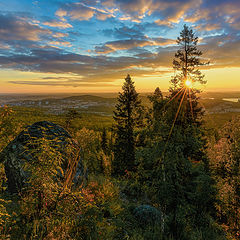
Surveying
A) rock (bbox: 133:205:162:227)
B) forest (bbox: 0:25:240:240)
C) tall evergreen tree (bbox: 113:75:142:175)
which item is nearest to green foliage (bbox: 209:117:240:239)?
forest (bbox: 0:25:240:240)

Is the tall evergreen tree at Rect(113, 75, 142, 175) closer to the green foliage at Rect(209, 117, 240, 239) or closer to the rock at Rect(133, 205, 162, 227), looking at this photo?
the green foliage at Rect(209, 117, 240, 239)

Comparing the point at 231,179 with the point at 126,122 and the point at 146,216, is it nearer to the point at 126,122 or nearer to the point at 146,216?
the point at 146,216

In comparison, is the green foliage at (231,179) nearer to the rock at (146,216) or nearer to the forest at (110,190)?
the forest at (110,190)

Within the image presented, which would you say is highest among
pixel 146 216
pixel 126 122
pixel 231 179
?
pixel 126 122

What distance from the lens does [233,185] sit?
9.48 meters

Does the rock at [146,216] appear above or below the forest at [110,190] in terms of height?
below

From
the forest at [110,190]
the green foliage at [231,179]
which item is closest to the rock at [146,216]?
the forest at [110,190]

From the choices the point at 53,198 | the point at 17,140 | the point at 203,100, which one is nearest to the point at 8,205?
the point at 17,140

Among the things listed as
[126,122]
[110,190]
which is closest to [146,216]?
[110,190]

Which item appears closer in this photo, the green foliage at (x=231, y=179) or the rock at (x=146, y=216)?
the rock at (x=146, y=216)

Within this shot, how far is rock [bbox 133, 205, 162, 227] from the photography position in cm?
644

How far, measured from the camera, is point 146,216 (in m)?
6.71

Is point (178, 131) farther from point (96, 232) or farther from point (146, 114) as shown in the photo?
point (96, 232)

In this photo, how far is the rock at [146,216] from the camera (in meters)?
6.44
